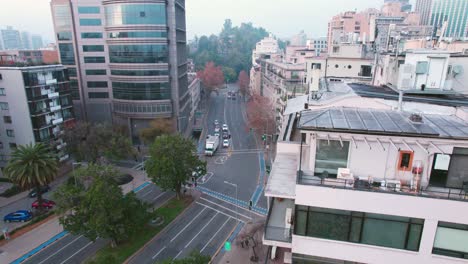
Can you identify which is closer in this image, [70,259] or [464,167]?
[464,167]

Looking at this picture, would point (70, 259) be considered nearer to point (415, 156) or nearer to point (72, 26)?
point (415, 156)

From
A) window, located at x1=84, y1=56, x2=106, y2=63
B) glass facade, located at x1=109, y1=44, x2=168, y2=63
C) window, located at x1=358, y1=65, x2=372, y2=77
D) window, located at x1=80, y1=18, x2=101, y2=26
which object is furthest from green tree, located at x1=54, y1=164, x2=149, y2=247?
window, located at x1=80, y1=18, x2=101, y2=26

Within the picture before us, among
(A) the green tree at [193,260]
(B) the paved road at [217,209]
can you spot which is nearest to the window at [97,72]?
(B) the paved road at [217,209]

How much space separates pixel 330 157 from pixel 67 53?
68446 millimetres

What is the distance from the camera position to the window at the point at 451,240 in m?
10.7

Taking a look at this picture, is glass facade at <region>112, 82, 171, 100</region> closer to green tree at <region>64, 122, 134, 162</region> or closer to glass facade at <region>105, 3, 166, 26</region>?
glass facade at <region>105, 3, 166, 26</region>

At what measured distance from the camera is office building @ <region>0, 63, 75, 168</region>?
4291 cm

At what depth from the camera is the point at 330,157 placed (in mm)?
12039

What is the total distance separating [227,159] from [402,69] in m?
41.9

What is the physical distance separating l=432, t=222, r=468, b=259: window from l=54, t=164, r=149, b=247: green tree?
2592 centimetres

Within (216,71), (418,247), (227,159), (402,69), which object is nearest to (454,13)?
(216,71)

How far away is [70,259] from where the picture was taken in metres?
29.1

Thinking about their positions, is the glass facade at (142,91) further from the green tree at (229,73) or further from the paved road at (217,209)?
the green tree at (229,73)

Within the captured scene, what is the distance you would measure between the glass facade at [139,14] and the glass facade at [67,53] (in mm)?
13703
